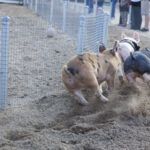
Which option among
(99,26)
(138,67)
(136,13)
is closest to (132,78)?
(138,67)

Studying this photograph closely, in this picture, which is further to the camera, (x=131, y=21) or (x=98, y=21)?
(x=131, y=21)

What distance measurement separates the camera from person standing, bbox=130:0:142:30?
13.3 m

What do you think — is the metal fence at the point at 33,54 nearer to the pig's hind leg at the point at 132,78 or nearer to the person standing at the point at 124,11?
the pig's hind leg at the point at 132,78

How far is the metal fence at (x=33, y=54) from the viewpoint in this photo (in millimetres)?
4984

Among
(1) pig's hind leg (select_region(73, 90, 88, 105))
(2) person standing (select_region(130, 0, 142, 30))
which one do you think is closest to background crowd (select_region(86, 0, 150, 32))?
(2) person standing (select_region(130, 0, 142, 30))

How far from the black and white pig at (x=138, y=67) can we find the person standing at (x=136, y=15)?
7935 mm

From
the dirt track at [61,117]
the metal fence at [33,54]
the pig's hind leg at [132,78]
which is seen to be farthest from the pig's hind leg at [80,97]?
the pig's hind leg at [132,78]

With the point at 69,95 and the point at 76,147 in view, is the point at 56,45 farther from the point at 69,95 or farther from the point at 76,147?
the point at 76,147

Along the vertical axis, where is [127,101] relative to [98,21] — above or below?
below

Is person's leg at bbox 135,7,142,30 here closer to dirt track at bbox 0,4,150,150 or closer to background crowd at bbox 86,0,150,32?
background crowd at bbox 86,0,150,32

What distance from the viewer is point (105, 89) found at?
6008 millimetres

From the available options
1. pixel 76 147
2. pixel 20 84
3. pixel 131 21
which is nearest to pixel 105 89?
pixel 20 84

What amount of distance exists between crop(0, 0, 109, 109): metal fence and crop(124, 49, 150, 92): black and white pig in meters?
0.90

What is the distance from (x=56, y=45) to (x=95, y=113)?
432 cm
